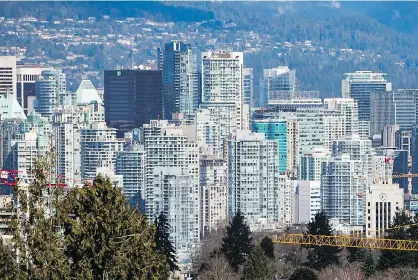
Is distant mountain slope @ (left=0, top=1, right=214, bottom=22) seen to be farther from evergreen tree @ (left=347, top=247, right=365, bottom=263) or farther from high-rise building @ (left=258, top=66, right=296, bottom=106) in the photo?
evergreen tree @ (left=347, top=247, right=365, bottom=263)

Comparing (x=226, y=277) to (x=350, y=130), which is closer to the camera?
(x=226, y=277)

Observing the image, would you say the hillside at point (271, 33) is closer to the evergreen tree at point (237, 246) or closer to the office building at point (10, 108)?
the office building at point (10, 108)

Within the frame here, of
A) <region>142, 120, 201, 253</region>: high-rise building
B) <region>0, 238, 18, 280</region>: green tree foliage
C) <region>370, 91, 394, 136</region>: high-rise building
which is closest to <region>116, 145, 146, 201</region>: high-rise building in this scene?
<region>142, 120, 201, 253</region>: high-rise building

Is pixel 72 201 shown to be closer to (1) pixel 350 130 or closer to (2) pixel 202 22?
(1) pixel 350 130

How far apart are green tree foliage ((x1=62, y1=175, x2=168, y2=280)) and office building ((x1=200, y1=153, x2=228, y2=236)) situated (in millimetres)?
40071

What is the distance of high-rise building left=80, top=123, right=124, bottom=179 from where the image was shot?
3020 inches

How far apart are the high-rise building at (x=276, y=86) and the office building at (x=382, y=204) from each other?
50160 mm

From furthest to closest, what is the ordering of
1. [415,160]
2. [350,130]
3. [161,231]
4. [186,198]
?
[350,130], [415,160], [186,198], [161,231]

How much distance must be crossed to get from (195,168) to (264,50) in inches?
2876

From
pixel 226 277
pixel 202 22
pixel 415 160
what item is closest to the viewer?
pixel 226 277

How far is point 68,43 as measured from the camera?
450ft

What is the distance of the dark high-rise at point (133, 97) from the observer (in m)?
101

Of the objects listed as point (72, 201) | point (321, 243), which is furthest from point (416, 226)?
point (72, 201)

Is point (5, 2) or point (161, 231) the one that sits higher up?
point (5, 2)
